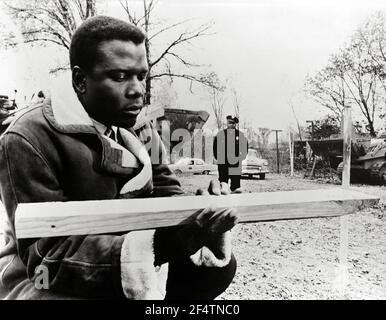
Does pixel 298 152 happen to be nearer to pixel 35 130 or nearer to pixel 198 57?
pixel 198 57

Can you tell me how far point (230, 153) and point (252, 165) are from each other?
0.44ft

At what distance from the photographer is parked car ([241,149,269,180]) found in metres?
2.10

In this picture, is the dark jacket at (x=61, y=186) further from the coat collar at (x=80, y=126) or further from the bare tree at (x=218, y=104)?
the bare tree at (x=218, y=104)

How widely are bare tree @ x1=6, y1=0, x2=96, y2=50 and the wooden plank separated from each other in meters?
0.84

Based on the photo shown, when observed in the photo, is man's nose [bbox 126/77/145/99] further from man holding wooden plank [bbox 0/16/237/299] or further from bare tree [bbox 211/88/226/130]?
bare tree [bbox 211/88/226/130]

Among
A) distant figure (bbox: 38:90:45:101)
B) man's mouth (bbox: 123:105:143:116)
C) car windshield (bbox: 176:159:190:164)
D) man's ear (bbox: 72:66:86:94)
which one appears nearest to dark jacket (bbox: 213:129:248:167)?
car windshield (bbox: 176:159:190:164)

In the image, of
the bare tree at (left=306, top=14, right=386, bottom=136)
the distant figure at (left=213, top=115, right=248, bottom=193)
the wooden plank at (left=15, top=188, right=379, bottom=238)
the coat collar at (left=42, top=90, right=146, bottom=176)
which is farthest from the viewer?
the bare tree at (left=306, top=14, right=386, bottom=136)

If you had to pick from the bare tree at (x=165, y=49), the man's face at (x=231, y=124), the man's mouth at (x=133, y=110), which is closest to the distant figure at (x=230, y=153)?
the man's face at (x=231, y=124)

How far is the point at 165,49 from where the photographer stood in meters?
2.07

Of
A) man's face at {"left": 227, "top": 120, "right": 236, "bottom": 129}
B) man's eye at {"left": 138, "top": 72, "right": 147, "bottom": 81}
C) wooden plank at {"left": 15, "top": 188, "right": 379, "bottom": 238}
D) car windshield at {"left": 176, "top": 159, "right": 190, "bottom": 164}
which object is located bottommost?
wooden plank at {"left": 15, "top": 188, "right": 379, "bottom": 238}

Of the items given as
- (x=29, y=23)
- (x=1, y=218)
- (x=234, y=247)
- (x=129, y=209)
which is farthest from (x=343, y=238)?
(x=29, y=23)

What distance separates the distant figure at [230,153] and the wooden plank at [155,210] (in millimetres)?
147

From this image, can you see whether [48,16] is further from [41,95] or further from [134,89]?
[134,89]
